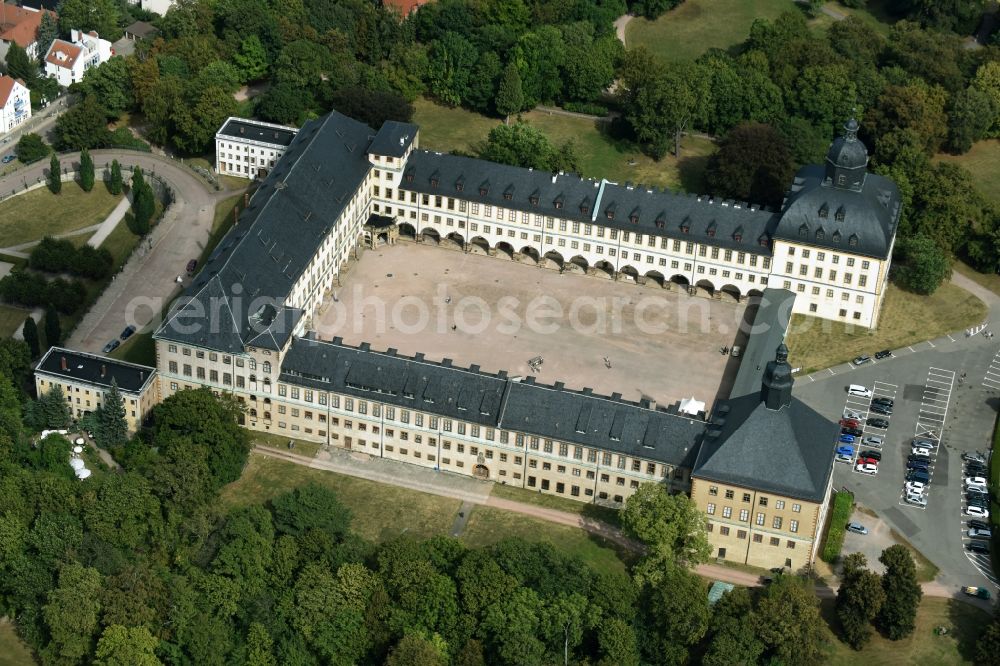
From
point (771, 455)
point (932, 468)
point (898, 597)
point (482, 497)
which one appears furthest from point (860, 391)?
point (482, 497)

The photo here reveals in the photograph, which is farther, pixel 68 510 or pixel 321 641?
pixel 68 510

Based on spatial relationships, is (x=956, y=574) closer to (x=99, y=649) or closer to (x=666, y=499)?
(x=666, y=499)

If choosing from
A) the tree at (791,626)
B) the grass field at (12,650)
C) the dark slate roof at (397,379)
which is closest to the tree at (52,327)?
the dark slate roof at (397,379)

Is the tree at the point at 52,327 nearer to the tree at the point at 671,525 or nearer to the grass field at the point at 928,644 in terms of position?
the tree at the point at 671,525

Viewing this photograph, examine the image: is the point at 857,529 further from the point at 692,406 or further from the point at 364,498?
the point at 364,498

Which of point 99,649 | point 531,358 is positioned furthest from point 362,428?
point 99,649

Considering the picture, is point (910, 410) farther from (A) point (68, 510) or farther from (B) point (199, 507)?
(A) point (68, 510)

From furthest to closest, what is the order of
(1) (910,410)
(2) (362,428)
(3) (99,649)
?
(1) (910,410) < (2) (362,428) < (3) (99,649)

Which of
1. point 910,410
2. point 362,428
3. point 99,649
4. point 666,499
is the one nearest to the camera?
point 99,649
